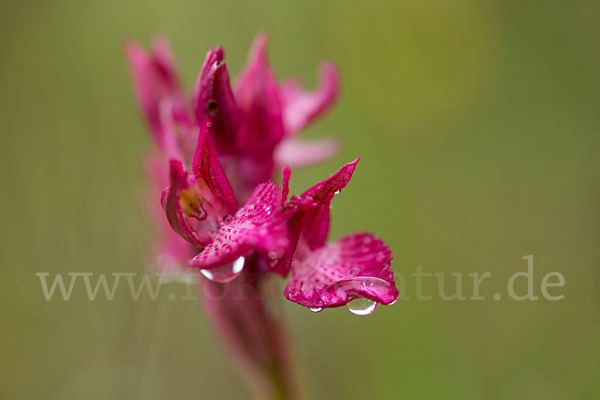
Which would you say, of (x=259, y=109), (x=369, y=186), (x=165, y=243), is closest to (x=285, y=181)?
(x=259, y=109)

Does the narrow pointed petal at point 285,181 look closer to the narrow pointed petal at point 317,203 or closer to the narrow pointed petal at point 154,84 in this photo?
the narrow pointed petal at point 317,203

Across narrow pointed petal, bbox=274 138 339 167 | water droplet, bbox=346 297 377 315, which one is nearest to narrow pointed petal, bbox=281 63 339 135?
narrow pointed petal, bbox=274 138 339 167

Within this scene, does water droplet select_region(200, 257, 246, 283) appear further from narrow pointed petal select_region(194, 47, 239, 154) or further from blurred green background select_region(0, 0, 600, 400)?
blurred green background select_region(0, 0, 600, 400)

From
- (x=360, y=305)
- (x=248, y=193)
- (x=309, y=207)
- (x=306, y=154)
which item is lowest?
(x=360, y=305)

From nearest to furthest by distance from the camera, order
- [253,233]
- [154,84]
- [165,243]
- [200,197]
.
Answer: [253,233]
[200,197]
[154,84]
[165,243]

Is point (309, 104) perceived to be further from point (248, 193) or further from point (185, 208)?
point (185, 208)

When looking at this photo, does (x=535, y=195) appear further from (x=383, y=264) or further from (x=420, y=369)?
(x=383, y=264)

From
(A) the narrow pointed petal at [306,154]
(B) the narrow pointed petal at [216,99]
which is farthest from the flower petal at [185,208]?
(A) the narrow pointed petal at [306,154]
